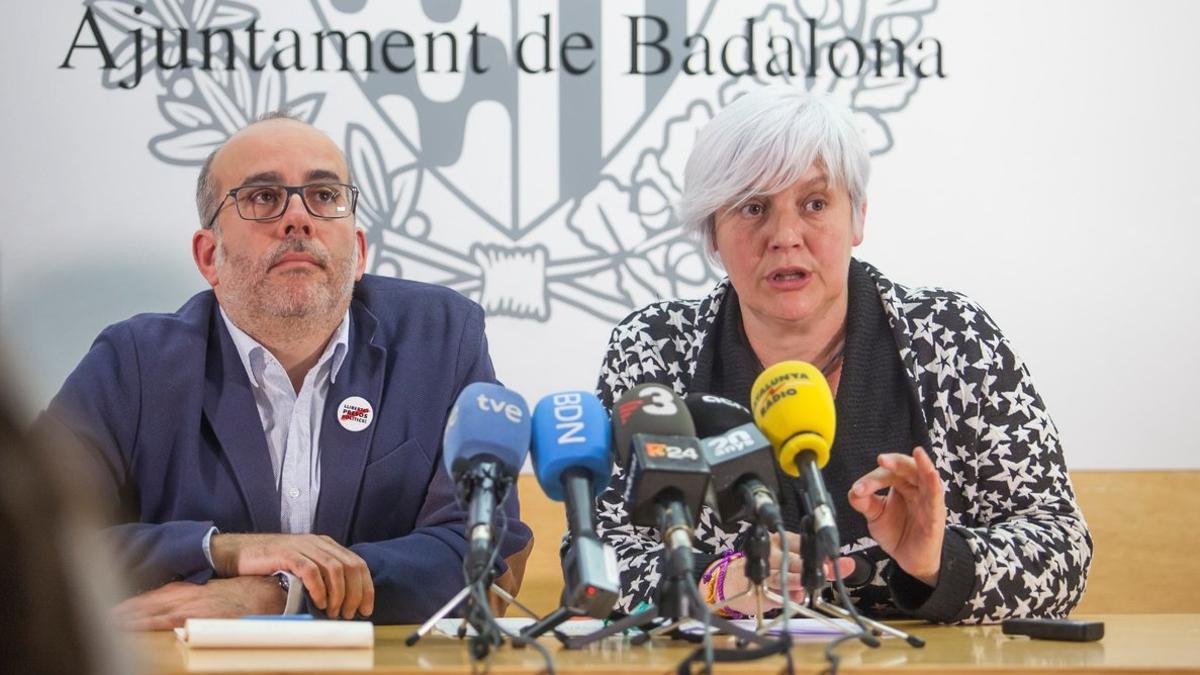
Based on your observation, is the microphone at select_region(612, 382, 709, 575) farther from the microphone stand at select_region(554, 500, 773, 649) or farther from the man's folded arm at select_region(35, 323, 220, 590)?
the man's folded arm at select_region(35, 323, 220, 590)

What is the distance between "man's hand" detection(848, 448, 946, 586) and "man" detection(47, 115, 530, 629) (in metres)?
0.75

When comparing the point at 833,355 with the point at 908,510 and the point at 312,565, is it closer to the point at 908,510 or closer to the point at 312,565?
the point at 908,510

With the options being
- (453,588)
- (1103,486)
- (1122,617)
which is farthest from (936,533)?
(1103,486)

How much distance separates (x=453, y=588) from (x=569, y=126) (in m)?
1.61

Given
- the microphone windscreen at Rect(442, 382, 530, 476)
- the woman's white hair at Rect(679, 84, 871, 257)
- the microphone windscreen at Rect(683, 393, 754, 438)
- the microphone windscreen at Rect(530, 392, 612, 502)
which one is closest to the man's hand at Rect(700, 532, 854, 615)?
the microphone windscreen at Rect(683, 393, 754, 438)

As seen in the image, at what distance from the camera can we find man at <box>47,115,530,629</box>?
7.63ft

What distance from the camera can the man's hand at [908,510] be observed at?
5.91 feet

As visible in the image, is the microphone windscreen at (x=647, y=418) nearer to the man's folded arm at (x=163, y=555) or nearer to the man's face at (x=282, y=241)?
the man's folded arm at (x=163, y=555)

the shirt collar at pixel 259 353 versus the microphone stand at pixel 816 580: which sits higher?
the shirt collar at pixel 259 353

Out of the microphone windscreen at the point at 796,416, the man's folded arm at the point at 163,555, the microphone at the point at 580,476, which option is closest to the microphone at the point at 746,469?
the microphone windscreen at the point at 796,416

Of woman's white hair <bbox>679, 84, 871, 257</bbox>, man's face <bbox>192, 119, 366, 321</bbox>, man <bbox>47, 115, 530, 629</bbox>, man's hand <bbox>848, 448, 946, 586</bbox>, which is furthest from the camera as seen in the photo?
man's face <bbox>192, 119, 366, 321</bbox>

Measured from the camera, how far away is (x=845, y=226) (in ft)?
8.32

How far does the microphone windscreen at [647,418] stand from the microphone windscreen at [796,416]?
3.8 inches

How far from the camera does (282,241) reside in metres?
2.72
